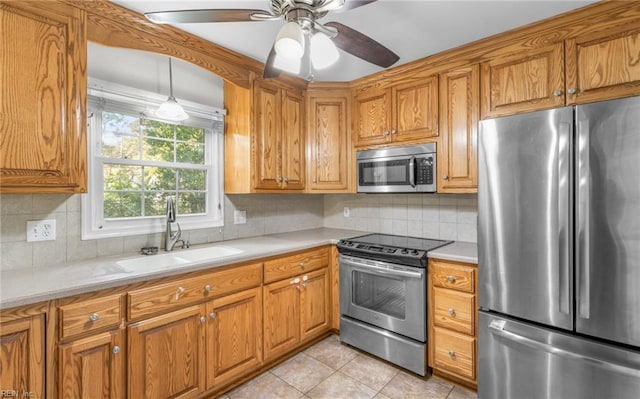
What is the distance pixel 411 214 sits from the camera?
2.79m

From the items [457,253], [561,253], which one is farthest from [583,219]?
[457,253]

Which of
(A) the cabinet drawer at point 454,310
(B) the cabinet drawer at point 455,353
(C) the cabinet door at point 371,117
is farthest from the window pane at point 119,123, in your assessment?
(B) the cabinet drawer at point 455,353

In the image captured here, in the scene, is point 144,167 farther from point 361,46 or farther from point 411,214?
point 411,214

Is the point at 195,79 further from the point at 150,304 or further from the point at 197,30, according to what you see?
the point at 150,304

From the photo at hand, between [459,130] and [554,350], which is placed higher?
[459,130]

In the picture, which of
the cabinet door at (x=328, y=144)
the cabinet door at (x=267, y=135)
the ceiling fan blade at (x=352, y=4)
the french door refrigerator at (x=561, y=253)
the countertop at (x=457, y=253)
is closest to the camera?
the ceiling fan blade at (x=352, y=4)

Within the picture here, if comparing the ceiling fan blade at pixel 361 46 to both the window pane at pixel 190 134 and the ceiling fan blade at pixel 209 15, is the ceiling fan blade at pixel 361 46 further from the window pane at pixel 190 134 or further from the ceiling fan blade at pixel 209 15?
the window pane at pixel 190 134

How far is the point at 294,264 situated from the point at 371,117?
146cm

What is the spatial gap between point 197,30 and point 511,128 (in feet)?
6.47

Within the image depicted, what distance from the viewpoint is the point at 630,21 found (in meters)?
1.58

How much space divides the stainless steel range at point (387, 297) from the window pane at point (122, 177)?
1.63 metres

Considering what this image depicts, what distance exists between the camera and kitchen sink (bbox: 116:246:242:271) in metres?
1.80

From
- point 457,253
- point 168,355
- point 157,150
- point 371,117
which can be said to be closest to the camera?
point 168,355

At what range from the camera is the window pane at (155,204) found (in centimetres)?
218
